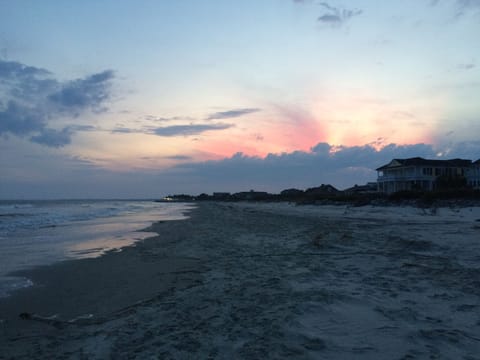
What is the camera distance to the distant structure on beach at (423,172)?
53.9 meters

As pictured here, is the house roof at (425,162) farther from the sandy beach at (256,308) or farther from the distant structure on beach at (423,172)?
the sandy beach at (256,308)

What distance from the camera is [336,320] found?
471 cm

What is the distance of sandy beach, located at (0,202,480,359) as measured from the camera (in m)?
3.95

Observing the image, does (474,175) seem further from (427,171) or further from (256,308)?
(256,308)

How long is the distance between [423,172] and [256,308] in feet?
185

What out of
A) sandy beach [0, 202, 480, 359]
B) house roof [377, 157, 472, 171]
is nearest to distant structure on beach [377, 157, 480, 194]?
house roof [377, 157, 472, 171]

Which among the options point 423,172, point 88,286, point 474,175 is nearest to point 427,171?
point 423,172

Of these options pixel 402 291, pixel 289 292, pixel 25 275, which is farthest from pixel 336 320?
pixel 25 275

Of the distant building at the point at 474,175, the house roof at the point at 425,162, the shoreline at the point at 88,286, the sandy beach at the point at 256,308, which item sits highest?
the house roof at the point at 425,162

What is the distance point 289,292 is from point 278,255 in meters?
4.04

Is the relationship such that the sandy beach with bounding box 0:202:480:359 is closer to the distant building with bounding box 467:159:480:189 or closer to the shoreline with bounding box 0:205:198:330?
the shoreline with bounding box 0:205:198:330

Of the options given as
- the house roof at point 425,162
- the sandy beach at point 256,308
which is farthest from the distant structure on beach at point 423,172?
the sandy beach at point 256,308

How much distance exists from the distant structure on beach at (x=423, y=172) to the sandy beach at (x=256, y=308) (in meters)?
48.0

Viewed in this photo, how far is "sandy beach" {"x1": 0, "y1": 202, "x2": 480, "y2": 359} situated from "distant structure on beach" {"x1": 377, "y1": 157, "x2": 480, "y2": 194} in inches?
1890
